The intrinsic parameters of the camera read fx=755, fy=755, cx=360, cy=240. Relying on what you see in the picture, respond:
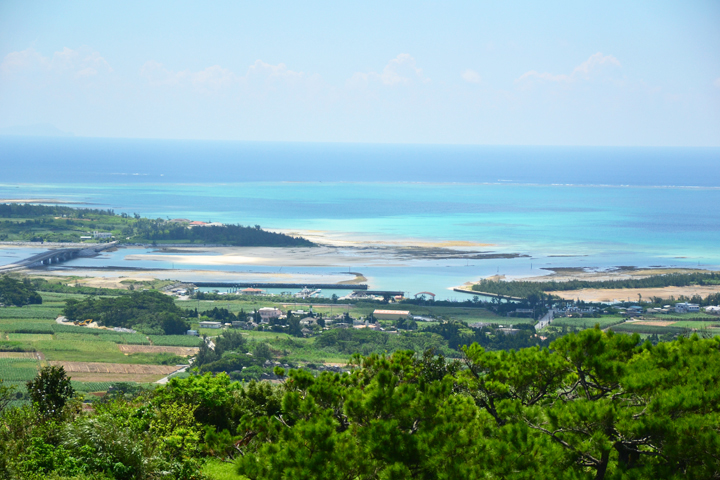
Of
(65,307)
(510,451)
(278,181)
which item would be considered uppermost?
(278,181)

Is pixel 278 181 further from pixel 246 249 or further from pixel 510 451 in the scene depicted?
pixel 510 451

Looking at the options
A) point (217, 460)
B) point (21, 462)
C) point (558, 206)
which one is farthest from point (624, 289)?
point (558, 206)

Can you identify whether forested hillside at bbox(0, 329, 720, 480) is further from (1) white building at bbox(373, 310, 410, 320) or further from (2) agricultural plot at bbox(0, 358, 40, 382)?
(1) white building at bbox(373, 310, 410, 320)

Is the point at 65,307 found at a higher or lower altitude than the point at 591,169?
lower

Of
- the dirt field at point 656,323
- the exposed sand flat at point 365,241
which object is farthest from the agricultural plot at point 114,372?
the exposed sand flat at point 365,241

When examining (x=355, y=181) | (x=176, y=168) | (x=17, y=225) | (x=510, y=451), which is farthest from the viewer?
(x=176, y=168)

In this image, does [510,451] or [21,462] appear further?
[21,462]

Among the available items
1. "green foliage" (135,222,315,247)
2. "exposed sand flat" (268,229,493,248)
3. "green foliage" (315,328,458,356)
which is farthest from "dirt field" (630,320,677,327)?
"green foliage" (135,222,315,247)
